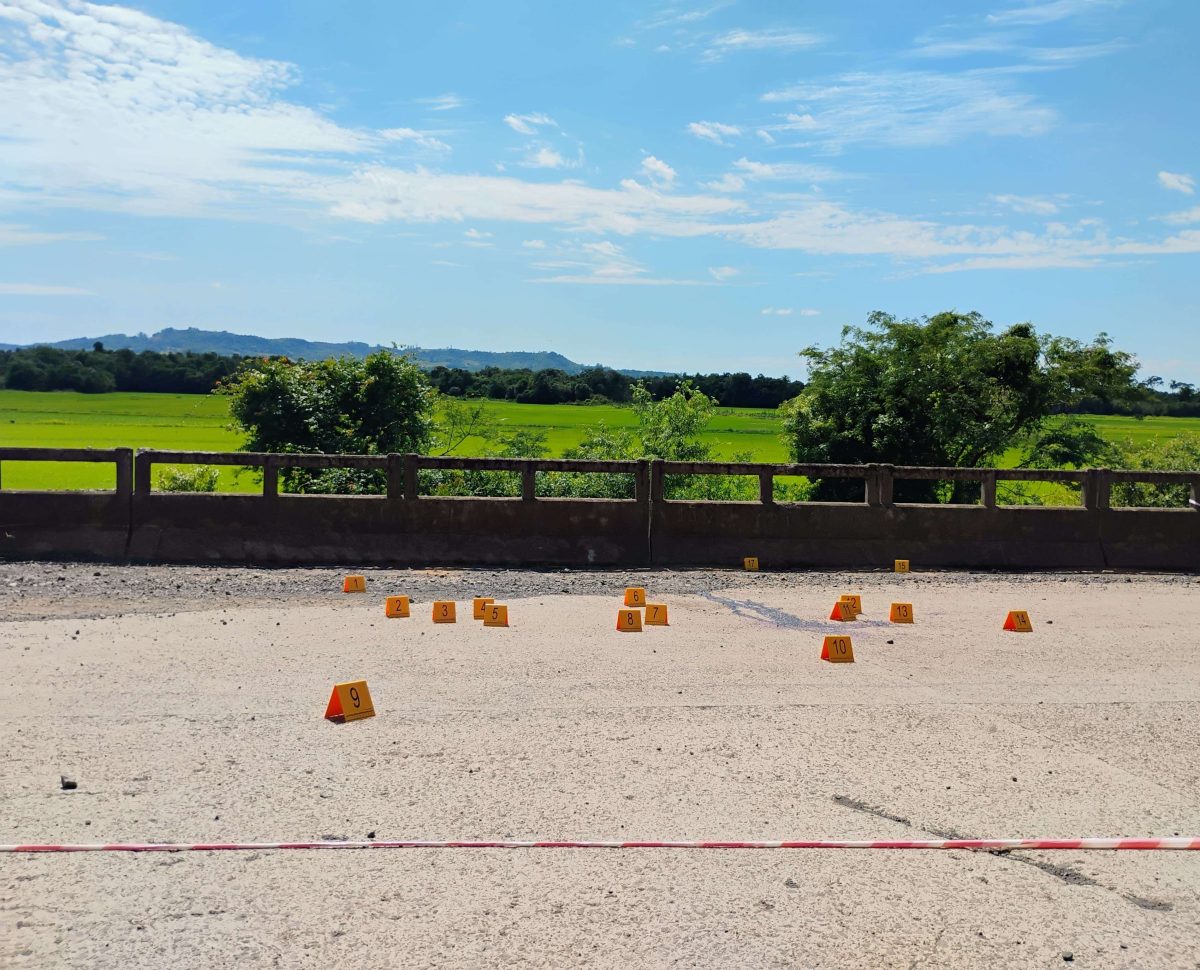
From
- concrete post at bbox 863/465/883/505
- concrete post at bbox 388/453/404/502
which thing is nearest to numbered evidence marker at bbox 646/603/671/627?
concrete post at bbox 388/453/404/502

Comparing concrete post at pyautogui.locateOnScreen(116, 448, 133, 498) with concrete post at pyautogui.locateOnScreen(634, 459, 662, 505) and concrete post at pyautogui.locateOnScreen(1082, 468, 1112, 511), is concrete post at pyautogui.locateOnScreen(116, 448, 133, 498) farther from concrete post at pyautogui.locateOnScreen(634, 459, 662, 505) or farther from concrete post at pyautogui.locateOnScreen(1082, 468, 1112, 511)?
concrete post at pyautogui.locateOnScreen(1082, 468, 1112, 511)

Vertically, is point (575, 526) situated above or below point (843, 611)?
above

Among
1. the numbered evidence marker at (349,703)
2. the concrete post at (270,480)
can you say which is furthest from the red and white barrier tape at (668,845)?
the concrete post at (270,480)

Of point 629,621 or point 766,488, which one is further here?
point 766,488

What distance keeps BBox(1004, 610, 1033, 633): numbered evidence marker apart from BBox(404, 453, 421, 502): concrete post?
724 centimetres

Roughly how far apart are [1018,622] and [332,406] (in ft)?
44.5

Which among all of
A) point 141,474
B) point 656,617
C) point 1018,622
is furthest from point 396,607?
point 1018,622

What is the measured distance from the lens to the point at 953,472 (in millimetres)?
15820

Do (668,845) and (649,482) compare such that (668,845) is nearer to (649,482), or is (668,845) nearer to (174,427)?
(649,482)

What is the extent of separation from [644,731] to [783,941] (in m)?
2.81

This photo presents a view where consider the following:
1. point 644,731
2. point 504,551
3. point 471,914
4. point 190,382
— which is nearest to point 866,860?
point 471,914

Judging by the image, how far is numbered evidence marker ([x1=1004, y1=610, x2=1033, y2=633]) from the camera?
10703mm

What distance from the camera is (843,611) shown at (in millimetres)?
11203

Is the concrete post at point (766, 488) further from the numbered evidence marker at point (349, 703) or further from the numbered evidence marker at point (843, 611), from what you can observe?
the numbered evidence marker at point (349, 703)
